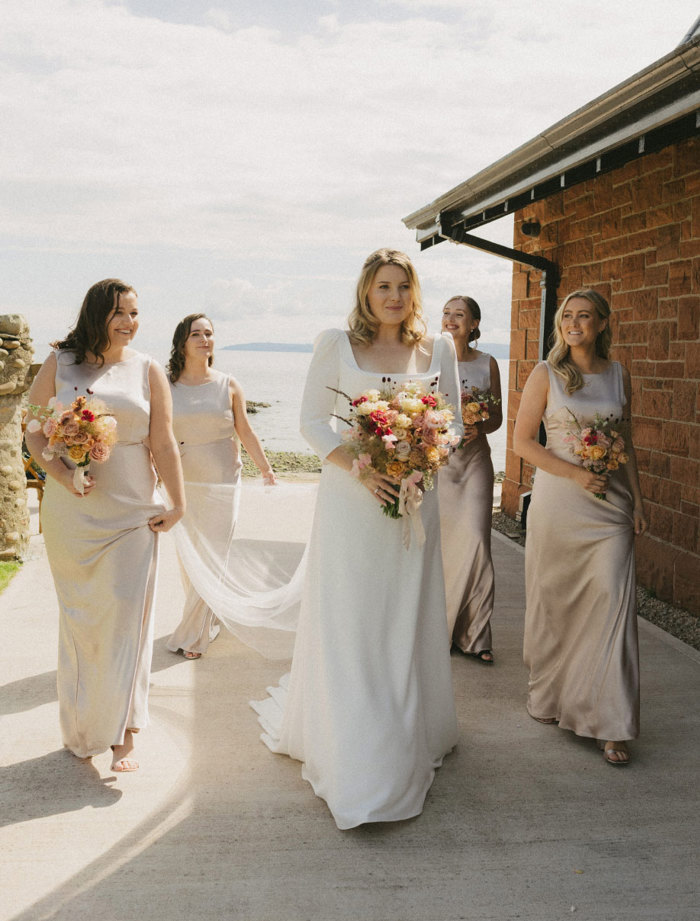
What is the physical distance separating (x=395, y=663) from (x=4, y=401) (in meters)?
5.96

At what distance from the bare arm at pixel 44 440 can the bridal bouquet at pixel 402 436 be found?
4.44 feet

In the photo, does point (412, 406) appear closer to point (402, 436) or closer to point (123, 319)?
point (402, 436)

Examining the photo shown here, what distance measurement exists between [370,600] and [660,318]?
4761mm

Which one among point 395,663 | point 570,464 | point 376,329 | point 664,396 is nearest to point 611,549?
point 570,464

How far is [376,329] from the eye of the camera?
12.9ft

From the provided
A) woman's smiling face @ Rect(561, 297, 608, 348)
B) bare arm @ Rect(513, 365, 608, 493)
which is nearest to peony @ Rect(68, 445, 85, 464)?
bare arm @ Rect(513, 365, 608, 493)

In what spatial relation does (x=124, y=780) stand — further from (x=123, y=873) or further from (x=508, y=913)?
(x=508, y=913)

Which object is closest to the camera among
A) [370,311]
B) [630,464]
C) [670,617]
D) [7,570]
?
[370,311]

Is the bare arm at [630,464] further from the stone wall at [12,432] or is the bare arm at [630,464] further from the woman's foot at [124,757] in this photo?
the stone wall at [12,432]

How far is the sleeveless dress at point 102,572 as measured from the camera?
3967 millimetres

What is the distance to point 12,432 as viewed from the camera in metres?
8.21

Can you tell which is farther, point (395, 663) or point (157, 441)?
point (157, 441)

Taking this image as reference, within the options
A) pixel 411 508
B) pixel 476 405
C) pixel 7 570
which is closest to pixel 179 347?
pixel 476 405

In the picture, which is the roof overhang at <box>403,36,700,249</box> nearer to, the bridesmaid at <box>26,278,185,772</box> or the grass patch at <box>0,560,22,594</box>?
the bridesmaid at <box>26,278,185,772</box>
